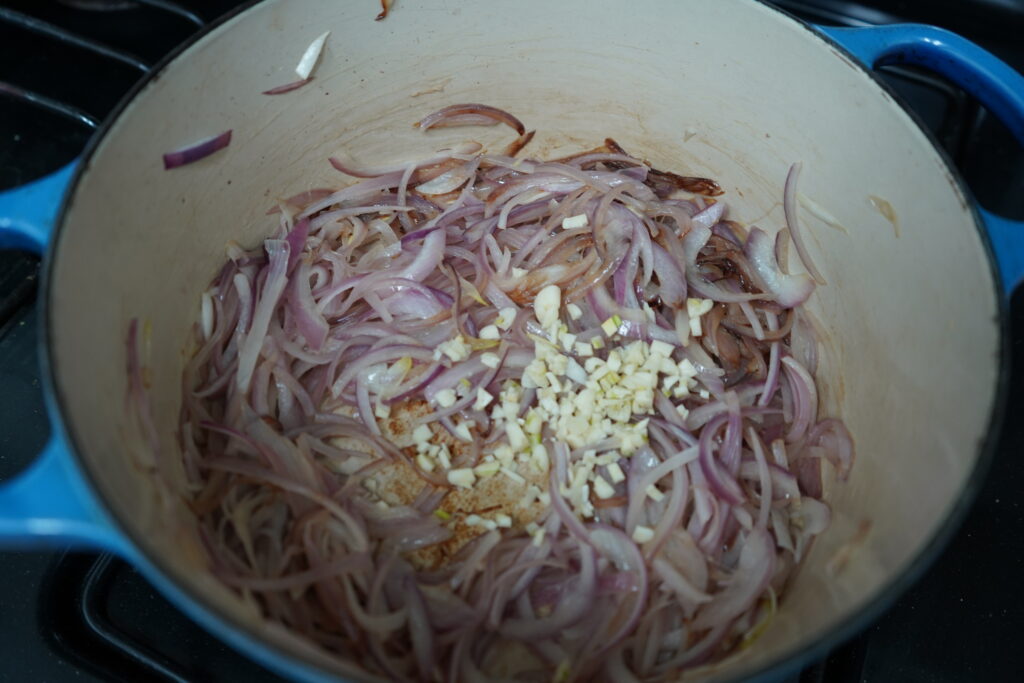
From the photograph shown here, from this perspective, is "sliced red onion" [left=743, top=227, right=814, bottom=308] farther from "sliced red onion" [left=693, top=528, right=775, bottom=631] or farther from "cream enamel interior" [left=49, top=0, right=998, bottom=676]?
"sliced red onion" [left=693, top=528, right=775, bottom=631]

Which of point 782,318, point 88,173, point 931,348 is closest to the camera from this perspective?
point 88,173

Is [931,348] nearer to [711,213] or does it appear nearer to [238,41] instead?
[711,213]

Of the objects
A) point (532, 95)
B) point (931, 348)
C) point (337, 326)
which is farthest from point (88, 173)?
point (931, 348)

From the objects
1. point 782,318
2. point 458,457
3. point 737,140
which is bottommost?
point 458,457

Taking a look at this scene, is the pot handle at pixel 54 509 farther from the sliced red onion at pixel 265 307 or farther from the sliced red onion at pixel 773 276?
the sliced red onion at pixel 773 276

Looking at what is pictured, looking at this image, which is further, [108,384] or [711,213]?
[711,213]

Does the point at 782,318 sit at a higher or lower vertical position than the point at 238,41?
lower

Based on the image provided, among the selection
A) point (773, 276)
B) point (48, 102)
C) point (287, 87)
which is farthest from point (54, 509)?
point (773, 276)

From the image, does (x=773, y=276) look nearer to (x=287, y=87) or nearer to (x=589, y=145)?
(x=589, y=145)
